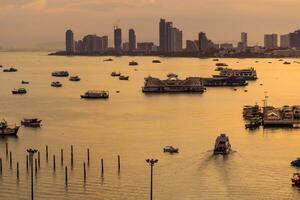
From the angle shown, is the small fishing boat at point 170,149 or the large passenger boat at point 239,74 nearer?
the small fishing boat at point 170,149

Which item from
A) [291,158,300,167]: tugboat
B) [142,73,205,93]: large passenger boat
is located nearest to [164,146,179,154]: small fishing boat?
[291,158,300,167]: tugboat

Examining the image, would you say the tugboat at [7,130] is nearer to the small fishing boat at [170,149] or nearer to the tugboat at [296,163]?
the small fishing boat at [170,149]

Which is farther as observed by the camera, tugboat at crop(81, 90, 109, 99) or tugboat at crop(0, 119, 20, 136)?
tugboat at crop(81, 90, 109, 99)

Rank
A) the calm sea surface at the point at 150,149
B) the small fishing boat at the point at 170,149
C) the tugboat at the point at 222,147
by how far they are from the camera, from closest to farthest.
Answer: the calm sea surface at the point at 150,149, the tugboat at the point at 222,147, the small fishing boat at the point at 170,149

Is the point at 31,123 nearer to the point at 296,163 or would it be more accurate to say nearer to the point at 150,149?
the point at 150,149

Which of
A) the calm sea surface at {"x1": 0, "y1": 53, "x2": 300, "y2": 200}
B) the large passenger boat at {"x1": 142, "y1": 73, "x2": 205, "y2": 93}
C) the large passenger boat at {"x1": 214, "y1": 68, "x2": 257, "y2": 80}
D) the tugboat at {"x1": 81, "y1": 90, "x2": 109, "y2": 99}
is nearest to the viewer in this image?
the calm sea surface at {"x1": 0, "y1": 53, "x2": 300, "y2": 200}

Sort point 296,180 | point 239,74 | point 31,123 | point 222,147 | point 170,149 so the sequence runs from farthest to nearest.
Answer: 1. point 239,74
2. point 31,123
3. point 170,149
4. point 222,147
5. point 296,180

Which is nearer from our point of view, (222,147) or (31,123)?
(222,147)

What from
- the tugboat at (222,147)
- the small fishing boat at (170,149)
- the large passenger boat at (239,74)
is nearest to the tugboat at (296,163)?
the tugboat at (222,147)

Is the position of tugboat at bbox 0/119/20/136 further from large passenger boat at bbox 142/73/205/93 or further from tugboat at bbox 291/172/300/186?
large passenger boat at bbox 142/73/205/93

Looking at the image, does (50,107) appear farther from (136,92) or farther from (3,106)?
(136,92)

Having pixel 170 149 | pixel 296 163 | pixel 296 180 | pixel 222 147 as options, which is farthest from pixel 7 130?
pixel 296 180

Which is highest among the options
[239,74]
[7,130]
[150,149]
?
[239,74]

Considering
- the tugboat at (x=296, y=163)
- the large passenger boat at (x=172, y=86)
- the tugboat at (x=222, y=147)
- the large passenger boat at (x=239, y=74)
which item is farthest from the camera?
the large passenger boat at (x=239, y=74)
